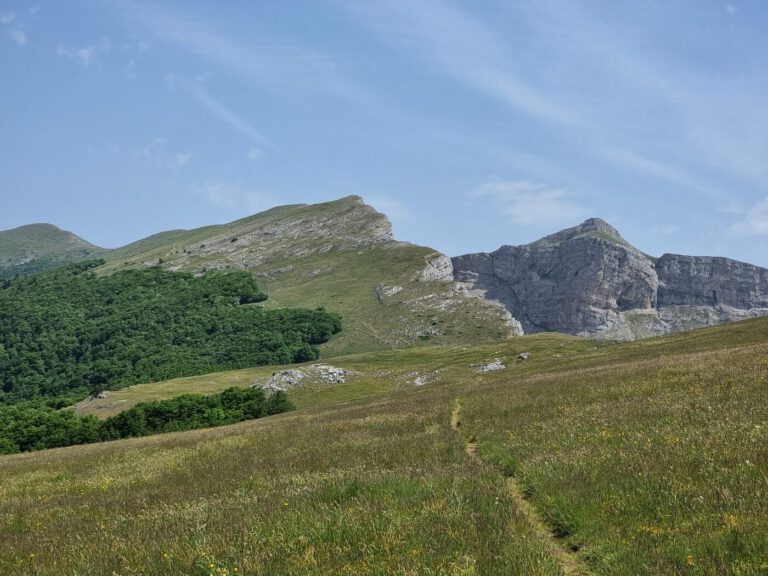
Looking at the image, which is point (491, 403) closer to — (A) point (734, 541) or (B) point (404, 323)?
(A) point (734, 541)

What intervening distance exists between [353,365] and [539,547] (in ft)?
337

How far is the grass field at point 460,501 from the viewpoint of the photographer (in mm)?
6633

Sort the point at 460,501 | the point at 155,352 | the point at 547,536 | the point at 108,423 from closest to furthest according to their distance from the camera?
Result: the point at 547,536
the point at 460,501
the point at 108,423
the point at 155,352

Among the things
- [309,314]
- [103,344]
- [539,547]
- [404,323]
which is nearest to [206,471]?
[539,547]

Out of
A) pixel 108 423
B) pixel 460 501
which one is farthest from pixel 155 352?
pixel 460 501

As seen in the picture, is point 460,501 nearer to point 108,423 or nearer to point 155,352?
point 108,423

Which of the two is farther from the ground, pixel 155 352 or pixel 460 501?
pixel 460 501

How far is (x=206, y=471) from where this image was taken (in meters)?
16.4

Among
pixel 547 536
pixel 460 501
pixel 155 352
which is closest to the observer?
pixel 547 536

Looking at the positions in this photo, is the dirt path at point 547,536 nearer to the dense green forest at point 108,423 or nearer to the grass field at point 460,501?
the grass field at point 460,501

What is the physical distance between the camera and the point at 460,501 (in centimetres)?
869

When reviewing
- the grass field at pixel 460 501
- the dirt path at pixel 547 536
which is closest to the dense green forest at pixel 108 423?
the grass field at pixel 460 501

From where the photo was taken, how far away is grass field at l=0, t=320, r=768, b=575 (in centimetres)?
663

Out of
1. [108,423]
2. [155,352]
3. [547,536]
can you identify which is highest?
[547,536]
